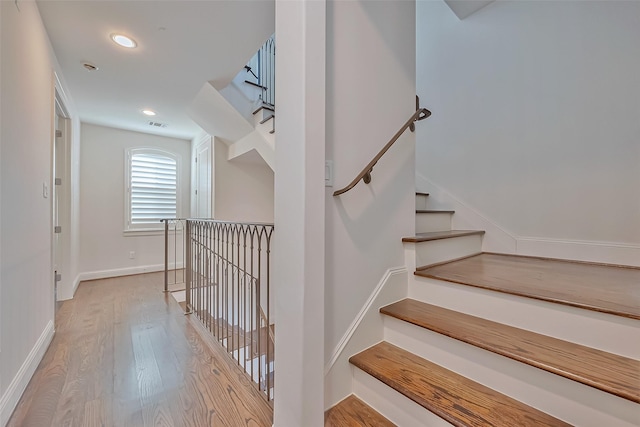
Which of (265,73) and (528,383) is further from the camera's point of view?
(265,73)

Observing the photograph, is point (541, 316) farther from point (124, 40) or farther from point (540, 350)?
point (124, 40)

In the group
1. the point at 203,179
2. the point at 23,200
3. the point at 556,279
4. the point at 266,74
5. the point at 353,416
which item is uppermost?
the point at 266,74

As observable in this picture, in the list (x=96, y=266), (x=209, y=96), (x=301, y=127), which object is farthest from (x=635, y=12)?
(x=96, y=266)

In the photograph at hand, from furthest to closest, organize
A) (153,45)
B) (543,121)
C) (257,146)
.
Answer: (257,146) → (153,45) → (543,121)

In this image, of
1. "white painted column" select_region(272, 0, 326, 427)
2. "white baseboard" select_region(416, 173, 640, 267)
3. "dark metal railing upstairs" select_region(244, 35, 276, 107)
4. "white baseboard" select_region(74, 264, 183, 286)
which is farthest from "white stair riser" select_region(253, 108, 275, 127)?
"white baseboard" select_region(74, 264, 183, 286)

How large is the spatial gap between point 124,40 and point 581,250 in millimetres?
3879

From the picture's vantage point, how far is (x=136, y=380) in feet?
5.24

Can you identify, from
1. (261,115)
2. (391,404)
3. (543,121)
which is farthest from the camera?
(261,115)

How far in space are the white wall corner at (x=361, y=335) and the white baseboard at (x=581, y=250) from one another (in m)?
1.42

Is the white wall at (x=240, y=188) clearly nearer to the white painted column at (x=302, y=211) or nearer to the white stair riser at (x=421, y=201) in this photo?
the white stair riser at (x=421, y=201)

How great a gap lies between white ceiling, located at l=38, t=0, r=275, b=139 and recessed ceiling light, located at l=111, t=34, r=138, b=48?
43 millimetres

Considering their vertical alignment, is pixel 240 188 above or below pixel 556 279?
above

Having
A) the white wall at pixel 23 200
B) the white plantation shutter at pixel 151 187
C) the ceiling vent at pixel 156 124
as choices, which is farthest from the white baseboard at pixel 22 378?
the ceiling vent at pixel 156 124

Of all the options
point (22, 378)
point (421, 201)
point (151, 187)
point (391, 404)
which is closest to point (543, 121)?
point (421, 201)
